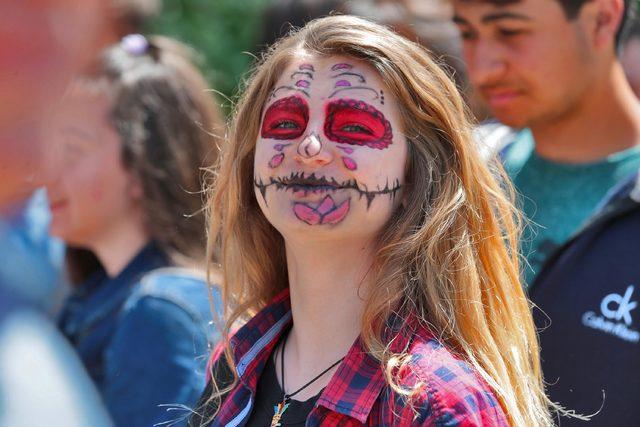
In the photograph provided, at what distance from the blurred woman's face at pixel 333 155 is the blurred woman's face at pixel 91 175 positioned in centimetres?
140

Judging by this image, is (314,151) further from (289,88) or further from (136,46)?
(136,46)

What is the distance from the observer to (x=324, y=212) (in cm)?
180

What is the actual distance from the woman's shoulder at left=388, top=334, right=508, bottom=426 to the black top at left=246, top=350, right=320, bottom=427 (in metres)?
0.24

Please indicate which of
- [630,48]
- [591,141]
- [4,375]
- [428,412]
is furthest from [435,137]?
[630,48]

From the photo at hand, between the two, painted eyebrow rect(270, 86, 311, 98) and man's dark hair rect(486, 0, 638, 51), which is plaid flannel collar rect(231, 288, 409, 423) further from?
man's dark hair rect(486, 0, 638, 51)

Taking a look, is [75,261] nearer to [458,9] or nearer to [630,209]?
[458,9]

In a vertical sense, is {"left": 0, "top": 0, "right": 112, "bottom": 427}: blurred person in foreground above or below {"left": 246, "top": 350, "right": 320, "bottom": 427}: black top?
above

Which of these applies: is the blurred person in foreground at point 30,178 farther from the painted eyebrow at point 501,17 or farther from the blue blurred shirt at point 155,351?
the painted eyebrow at point 501,17

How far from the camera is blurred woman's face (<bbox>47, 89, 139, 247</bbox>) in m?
3.17

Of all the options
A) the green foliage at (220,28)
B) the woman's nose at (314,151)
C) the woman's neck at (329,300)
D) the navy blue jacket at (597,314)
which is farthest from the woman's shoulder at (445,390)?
the green foliage at (220,28)

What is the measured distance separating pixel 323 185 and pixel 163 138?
151cm

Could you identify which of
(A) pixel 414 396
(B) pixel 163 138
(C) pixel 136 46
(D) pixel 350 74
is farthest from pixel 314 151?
(C) pixel 136 46

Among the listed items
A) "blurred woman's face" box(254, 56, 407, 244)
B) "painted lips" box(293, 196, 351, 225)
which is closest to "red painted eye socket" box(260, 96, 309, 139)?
"blurred woman's face" box(254, 56, 407, 244)

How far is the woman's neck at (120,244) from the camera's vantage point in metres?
3.19
